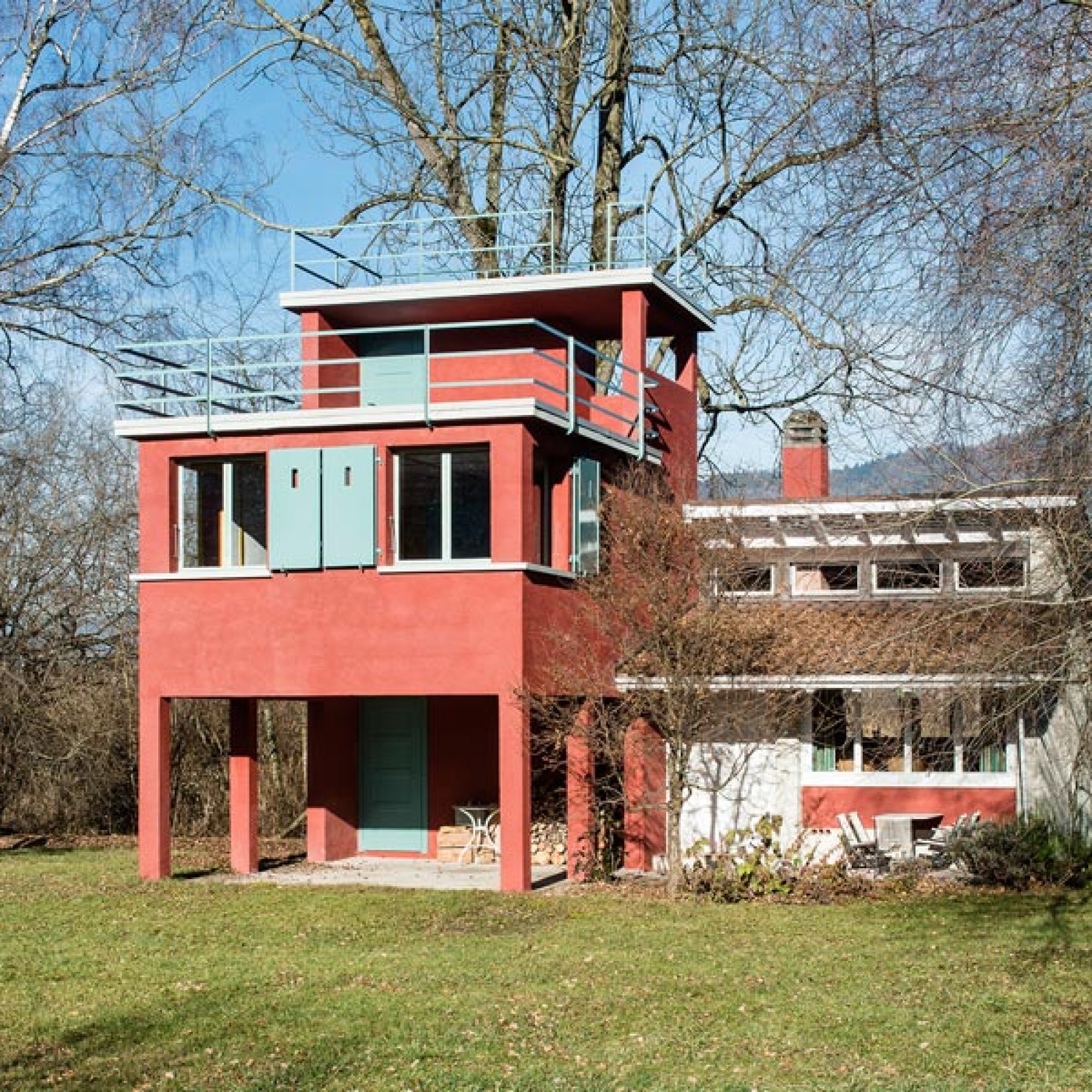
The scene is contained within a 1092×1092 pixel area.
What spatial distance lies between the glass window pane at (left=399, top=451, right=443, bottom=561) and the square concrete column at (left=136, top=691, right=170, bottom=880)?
363 cm

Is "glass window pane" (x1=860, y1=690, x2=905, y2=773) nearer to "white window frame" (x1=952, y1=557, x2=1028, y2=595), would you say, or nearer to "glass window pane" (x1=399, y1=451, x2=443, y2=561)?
"white window frame" (x1=952, y1=557, x2=1028, y2=595)

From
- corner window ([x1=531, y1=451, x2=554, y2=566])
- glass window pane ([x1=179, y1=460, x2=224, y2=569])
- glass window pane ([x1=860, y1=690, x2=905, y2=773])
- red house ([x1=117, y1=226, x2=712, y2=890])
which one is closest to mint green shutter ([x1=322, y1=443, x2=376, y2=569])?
red house ([x1=117, y1=226, x2=712, y2=890])

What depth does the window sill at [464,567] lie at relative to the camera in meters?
19.0

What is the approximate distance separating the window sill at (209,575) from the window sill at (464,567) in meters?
1.58

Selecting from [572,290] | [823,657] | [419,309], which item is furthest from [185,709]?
[823,657]

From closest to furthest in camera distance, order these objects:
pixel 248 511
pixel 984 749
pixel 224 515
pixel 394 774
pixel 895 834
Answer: pixel 895 834, pixel 224 515, pixel 248 511, pixel 984 749, pixel 394 774

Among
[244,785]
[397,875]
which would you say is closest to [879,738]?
[397,875]

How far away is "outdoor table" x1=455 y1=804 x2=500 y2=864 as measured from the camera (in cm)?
2247

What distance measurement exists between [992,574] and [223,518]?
9211mm

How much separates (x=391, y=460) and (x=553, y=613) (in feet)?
Result: 8.40

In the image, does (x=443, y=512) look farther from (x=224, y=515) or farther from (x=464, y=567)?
(x=224, y=515)

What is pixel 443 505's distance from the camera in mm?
19484

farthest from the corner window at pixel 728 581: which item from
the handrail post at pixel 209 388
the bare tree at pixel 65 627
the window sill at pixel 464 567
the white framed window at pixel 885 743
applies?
the bare tree at pixel 65 627

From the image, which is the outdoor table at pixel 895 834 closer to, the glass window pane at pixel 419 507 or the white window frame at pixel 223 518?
the glass window pane at pixel 419 507
